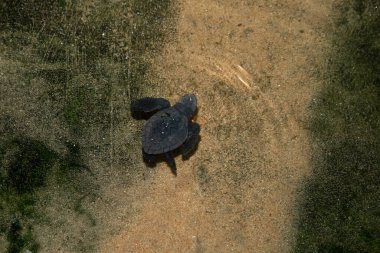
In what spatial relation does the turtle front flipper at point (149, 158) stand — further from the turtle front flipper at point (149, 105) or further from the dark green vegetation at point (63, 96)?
the turtle front flipper at point (149, 105)

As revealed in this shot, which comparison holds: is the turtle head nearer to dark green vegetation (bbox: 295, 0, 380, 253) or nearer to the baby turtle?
the baby turtle

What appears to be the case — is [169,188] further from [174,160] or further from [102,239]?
[102,239]

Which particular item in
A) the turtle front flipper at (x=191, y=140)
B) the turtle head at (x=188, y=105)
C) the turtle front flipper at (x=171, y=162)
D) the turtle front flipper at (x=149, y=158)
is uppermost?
the turtle head at (x=188, y=105)

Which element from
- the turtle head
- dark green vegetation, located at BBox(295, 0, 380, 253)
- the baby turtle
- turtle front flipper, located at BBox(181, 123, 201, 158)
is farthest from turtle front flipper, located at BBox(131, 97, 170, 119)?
dark green vegetation, located at BBox(295, 0, 380, 253)

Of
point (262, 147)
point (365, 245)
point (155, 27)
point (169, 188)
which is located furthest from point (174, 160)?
point (365, 245)

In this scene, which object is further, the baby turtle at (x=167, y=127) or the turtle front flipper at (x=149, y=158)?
the turtle front flipper at (x=149, y=158)

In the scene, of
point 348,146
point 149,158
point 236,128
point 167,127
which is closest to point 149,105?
point 167,127

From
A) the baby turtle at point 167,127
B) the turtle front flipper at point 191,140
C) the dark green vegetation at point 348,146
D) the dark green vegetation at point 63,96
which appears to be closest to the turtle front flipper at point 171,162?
the baby turtle at point 167,127
